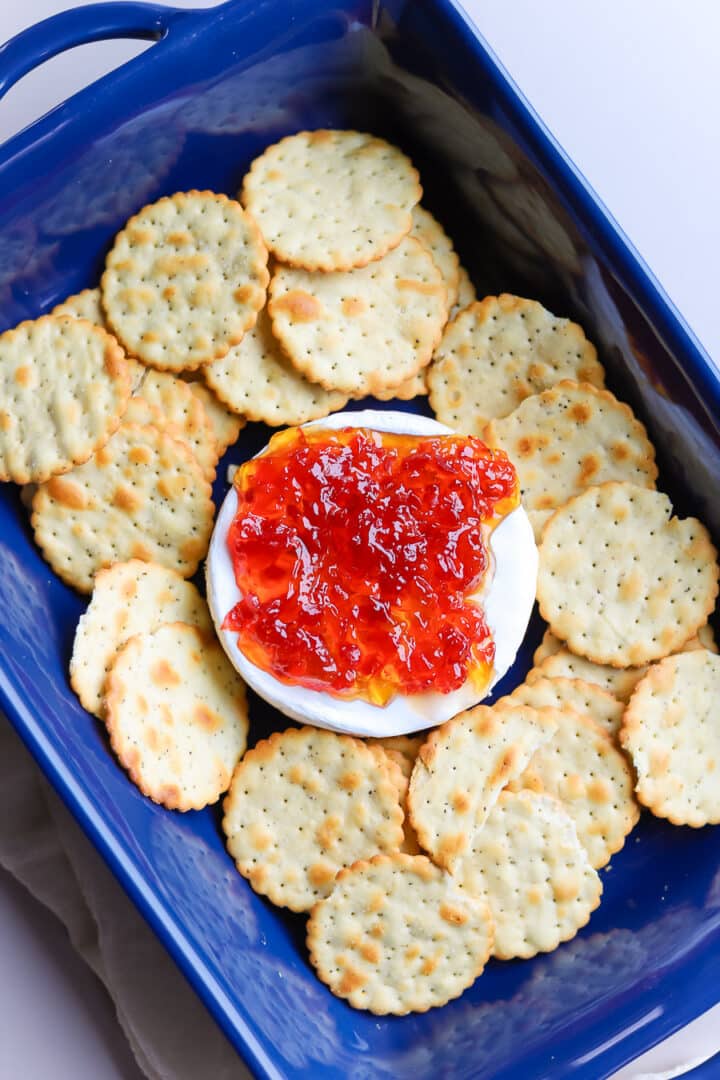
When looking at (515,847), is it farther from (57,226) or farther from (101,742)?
(57,226)

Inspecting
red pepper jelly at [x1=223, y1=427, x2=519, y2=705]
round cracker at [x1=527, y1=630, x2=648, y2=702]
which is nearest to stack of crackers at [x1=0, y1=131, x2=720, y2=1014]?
round cracker at [x1=527, y1=630, x2=648, y2=702]

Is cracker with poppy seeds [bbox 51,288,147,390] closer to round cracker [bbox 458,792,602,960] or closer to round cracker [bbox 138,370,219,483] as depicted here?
round cracker [bbox 138,370,219,483]

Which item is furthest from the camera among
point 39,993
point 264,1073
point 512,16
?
point 512,16

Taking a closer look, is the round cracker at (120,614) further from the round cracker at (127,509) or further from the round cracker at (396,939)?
the round cracker at (396,939)

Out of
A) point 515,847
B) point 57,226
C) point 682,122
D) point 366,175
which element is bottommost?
point 515,847

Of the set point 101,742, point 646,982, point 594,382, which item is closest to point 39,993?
point 101,742

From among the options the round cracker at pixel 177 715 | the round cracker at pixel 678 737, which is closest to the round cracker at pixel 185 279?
the round cracker at pixel 177 715
